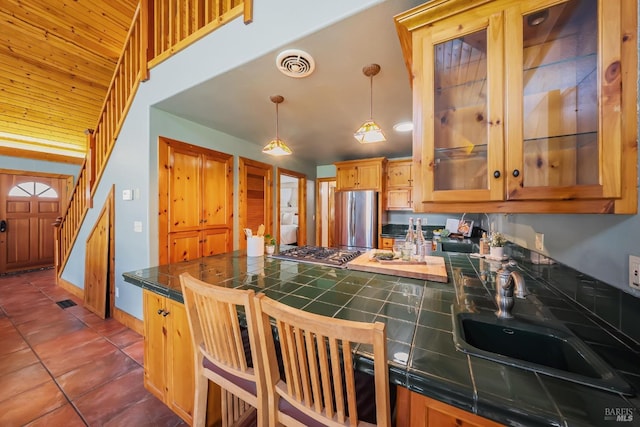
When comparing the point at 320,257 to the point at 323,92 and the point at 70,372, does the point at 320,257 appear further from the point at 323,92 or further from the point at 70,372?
the point at 70,372

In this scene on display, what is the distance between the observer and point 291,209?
7969 millimetres

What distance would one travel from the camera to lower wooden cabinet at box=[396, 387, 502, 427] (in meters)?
0.62

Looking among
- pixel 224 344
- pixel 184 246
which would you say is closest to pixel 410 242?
pixel 224 344

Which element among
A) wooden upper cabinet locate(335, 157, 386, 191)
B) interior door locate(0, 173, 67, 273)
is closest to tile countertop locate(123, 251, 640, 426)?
wooden upper cabinet locate(335, 157, 386, 191)

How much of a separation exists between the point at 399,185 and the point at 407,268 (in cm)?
307

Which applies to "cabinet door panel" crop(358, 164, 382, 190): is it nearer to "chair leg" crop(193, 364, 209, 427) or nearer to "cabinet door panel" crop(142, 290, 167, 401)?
"cabinet door panel" crop(142, 290, 167, 401)

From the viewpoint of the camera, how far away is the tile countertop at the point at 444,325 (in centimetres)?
55

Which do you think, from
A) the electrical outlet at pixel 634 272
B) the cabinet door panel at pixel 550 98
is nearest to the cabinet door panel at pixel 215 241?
the cabinet door panel at pixel 550 98

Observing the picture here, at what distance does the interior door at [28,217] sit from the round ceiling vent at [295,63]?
630cm

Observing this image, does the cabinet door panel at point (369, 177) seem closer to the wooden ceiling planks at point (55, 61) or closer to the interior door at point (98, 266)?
the interior door at point (98, 266)

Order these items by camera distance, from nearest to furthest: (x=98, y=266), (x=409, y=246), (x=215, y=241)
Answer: (x=409, y=246) < (x=98, y=266) < (x=215, y=241)

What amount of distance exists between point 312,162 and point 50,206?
571 centimetres

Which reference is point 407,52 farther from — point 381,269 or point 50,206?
point 50,206

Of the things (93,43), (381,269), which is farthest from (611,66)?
(93,43)
